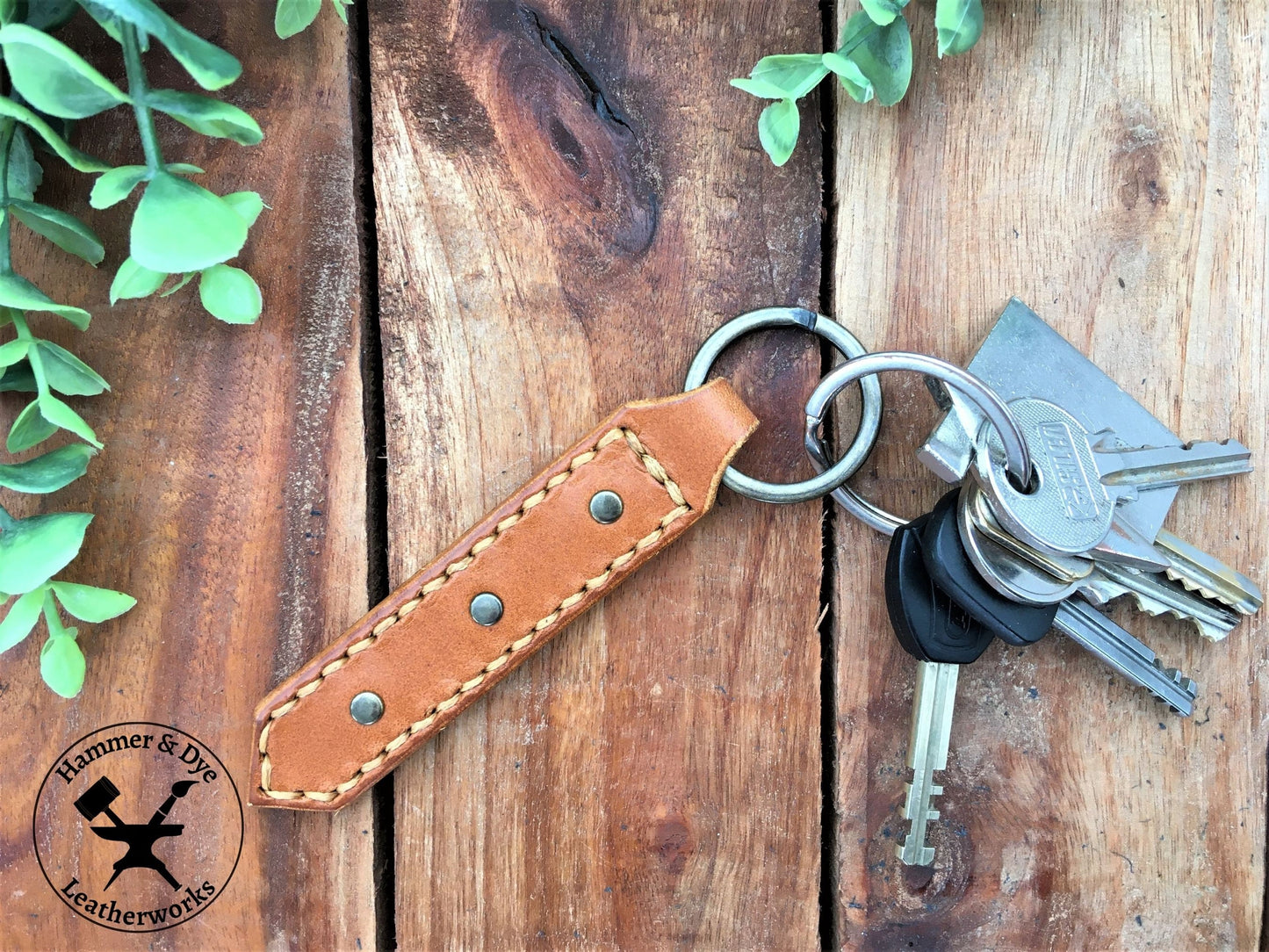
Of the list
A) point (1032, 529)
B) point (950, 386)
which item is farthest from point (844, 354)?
point (1032, 529)

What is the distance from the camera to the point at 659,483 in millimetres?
646

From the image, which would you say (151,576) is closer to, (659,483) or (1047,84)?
(659,483)

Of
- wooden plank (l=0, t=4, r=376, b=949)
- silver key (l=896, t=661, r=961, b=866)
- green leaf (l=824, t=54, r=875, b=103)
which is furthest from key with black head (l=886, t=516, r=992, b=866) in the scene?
wooden plank (l=0, t=4, r=376, b=949)

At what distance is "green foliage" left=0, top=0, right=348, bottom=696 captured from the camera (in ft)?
1.69

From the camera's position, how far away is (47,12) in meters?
0.59

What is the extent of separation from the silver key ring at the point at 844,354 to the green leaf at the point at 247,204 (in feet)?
1.10

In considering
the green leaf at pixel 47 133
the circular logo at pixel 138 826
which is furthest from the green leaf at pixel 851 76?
the circular logo at pixel 138 826

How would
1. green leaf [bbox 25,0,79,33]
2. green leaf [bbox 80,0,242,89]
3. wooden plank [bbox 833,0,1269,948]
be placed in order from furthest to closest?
1. wooden plank [bbox 833,0,1269,948]
2. green leaf [bbox 25,0,79,33]
3. green leaf [bbox 80,0,242,89]

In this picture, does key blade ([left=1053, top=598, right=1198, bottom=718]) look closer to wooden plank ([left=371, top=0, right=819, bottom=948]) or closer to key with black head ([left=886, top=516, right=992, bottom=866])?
key with black head ([left=886, top=516, right=992, bottom=866])

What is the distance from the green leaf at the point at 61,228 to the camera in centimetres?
59

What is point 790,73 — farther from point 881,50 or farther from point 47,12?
point 47,12

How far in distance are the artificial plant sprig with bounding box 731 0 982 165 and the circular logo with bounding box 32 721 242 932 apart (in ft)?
2.18

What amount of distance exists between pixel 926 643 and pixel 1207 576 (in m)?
0.23

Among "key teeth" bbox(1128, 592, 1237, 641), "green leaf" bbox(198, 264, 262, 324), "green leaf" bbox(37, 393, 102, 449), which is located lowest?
"key teeth" bbox(1128, 592, 1237, 641)
